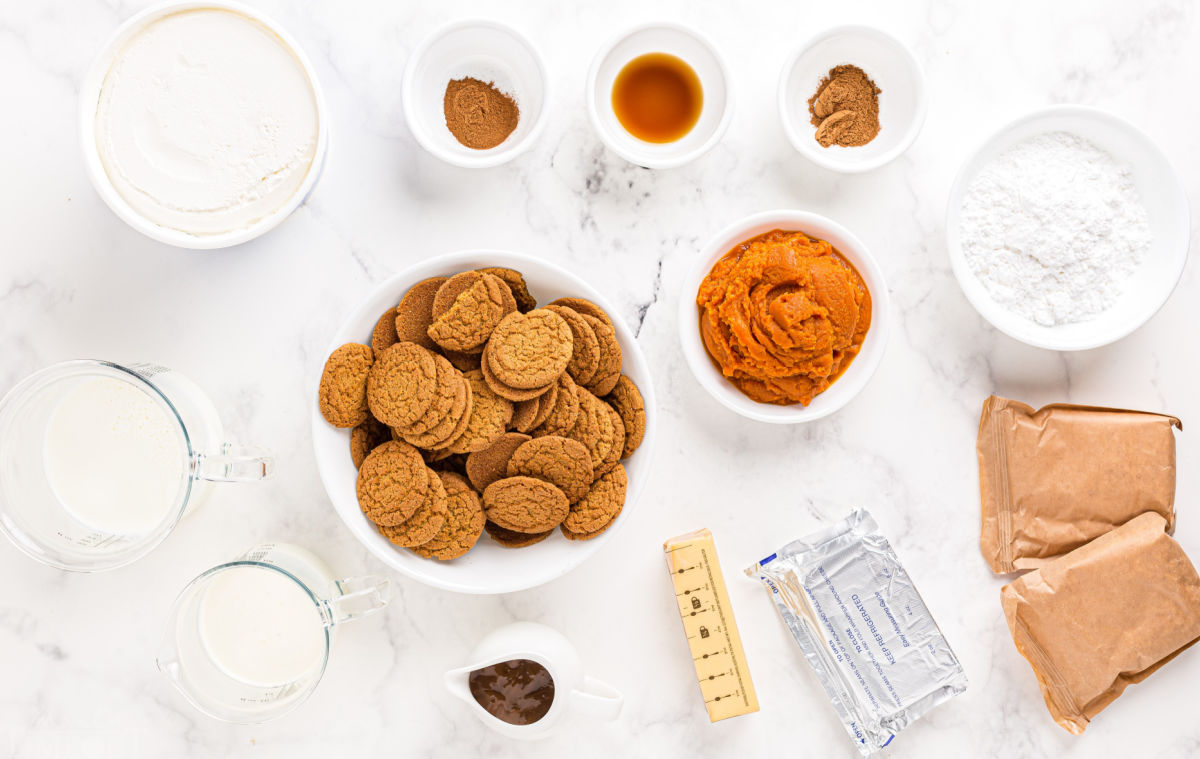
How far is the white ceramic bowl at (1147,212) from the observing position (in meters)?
1.61

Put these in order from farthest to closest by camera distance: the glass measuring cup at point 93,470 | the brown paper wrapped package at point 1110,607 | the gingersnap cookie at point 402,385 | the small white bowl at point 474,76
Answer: the brown paper wrapped package at point 1110,607
the small white bowl at point 474,76
the glass measuring cup at point 93,470
the gingersnap cookie at point 402,385

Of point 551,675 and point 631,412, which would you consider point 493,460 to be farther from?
point 551,675

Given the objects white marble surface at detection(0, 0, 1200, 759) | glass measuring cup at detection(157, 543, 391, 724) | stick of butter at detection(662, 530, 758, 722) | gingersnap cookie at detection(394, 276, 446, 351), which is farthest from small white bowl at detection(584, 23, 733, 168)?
glass measuring cup at detection(157, 543, 391, 724)

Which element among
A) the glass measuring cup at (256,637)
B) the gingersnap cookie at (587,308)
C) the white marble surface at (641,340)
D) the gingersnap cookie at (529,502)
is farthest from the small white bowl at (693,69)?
the glass measuring cup at (256,637)

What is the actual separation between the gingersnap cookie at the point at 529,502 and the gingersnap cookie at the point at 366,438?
0.24m

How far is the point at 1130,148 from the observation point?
1650 mm

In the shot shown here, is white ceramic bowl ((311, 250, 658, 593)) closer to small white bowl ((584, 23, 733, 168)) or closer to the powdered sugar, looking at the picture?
small white bowl ((584, 23, 733, 168))

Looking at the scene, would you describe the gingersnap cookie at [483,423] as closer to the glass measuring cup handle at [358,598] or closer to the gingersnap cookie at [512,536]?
the gingersnap cookie at [512,536]

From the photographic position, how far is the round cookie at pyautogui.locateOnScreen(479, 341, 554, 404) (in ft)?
4.62

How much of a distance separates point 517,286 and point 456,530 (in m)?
0.46

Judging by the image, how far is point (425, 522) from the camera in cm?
140

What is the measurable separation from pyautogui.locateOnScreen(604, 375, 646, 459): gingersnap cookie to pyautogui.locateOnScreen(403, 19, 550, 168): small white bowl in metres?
0.51

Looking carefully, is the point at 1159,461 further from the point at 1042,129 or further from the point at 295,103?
the point at 295,103

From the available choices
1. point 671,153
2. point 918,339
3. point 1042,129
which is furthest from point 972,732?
point 671,153
